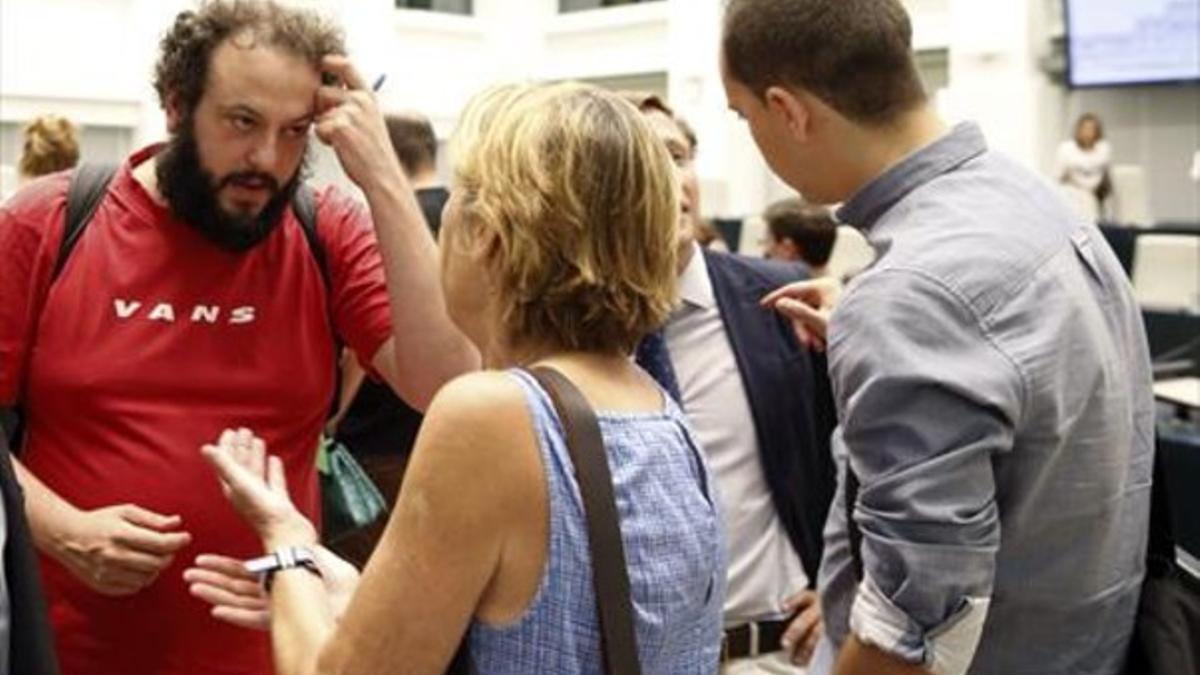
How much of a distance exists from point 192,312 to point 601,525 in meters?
0.93

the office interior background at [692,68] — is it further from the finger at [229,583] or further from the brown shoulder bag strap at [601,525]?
the brown shoulder bag strap at [601,525]

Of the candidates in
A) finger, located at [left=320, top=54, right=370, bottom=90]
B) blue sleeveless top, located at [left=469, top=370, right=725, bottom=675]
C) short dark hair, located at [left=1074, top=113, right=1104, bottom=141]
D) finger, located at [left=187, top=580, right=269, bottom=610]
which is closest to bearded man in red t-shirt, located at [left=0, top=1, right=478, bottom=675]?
finger, located at [left=320, top=54, right=370, bottom=90]

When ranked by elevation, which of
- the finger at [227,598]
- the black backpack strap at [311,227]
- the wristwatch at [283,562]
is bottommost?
the finger at [227,598]

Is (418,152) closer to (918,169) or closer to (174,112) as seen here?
(174,112)

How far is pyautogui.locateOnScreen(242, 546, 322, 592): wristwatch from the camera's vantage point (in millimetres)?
1386

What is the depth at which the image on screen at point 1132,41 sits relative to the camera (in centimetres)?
1182

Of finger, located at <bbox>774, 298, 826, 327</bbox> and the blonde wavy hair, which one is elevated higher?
the blonde wavy hair

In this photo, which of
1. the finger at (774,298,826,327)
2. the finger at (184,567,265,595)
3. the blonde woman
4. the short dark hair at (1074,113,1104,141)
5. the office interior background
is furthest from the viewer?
the short dark hair at (1074,113,1104,141)

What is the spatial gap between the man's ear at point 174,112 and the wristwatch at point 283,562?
2.60 ft

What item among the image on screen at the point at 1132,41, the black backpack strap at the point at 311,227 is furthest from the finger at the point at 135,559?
the image on screen at the point at 1132,41

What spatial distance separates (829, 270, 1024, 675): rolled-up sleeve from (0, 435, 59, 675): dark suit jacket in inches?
32.4

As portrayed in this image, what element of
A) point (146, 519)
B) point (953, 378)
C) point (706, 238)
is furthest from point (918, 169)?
point (706, 238)

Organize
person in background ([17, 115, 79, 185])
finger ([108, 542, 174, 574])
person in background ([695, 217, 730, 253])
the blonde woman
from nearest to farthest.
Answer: the blonde woman < finger ([108, 542, 174, 574]) < person in background ([695, 217, 730, 253]) < person in background ([17, 115, 79, 185])

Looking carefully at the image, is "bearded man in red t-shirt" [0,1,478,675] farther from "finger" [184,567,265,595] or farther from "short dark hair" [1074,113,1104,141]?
"short dark hair" [1074,113,1104,141]
